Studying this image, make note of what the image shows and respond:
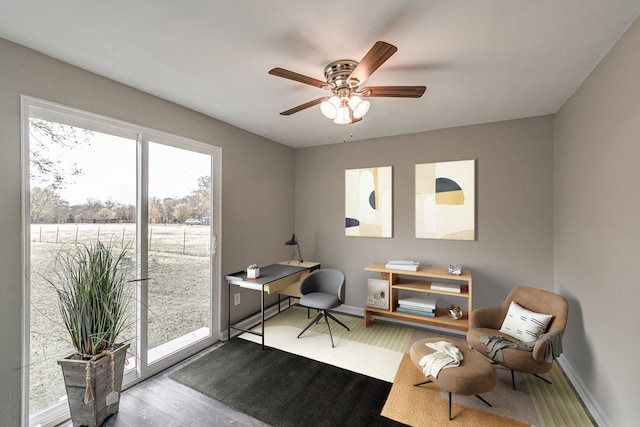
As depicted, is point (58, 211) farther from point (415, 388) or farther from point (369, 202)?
point (369, 202)

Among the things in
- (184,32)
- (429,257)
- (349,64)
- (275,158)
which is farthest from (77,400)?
(429,257)

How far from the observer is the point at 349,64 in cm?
183

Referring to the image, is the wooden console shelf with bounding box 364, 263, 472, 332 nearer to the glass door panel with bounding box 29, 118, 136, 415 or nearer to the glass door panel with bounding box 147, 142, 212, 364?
the glass door panel with bounding box 147, 142, 212, 364

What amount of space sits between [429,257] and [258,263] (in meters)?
2.30

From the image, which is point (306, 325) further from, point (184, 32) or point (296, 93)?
point (184, 32)

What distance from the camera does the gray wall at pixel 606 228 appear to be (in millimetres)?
1562

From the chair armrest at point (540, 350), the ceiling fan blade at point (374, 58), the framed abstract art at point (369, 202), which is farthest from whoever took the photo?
the framed abstract art at point (369, 202)

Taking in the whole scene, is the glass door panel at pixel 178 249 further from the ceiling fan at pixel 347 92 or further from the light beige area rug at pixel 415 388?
the ceiling fan at pixel 347 92

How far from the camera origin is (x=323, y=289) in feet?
11.5

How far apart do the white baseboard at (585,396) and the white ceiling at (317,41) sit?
8.04ft

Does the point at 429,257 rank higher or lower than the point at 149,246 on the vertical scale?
lower

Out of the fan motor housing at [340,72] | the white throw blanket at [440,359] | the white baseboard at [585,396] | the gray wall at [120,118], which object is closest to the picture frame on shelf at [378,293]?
the white throw blanket at [440,359]

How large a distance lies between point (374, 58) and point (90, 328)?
251 cm

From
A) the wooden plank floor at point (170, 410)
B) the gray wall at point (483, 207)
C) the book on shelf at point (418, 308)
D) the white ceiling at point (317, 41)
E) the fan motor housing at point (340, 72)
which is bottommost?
the wooden plank floor at point (170, 410)
